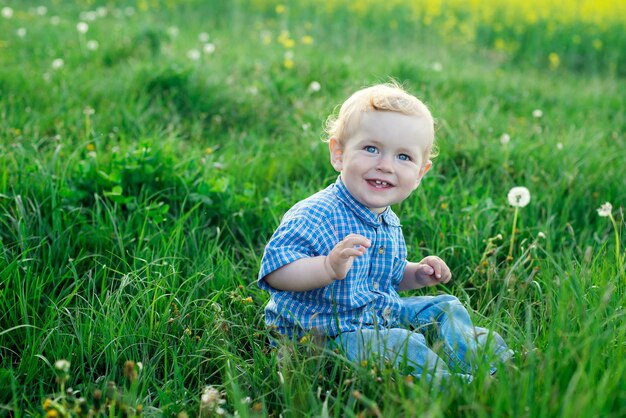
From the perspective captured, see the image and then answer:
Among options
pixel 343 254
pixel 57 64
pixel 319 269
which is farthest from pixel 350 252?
pixel 57 64

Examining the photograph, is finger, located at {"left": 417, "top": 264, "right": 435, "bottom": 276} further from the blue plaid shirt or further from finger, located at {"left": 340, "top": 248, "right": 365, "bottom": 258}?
finger, located at {"left": 340, "top": 248, "right": 365, "bottom": 258}

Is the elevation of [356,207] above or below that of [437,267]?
above

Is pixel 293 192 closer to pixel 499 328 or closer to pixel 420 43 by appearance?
pixel 499 328

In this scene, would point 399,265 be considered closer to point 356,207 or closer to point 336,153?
point 356,207

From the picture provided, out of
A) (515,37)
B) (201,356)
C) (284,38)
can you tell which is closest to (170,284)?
(201,356)

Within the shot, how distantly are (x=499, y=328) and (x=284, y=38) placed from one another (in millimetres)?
5396

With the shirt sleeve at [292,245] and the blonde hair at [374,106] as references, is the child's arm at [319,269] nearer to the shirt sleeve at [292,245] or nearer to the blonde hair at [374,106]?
the shirt sleeve at [292,245]

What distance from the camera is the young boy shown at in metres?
2.13

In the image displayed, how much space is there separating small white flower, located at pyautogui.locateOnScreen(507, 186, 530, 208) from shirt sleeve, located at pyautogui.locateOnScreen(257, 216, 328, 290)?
1.10 meters

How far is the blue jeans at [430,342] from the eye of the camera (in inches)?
74.4

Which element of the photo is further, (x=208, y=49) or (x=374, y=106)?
(x=208, y=49)

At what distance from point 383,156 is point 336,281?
429 millimetres

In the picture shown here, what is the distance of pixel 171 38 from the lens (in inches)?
259

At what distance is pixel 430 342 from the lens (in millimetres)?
2352
